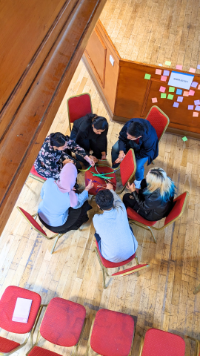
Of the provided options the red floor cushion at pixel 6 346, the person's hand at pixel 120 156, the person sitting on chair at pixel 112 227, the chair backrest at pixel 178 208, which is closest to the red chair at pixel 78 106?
the person's hand at pixel 120 156

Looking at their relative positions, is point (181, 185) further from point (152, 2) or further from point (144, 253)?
point (152, 2)

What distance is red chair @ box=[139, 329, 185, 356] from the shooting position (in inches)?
87.1

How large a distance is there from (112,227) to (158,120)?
1739 mm

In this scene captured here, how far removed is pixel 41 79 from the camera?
51 cm

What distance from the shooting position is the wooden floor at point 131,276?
2.87 metres

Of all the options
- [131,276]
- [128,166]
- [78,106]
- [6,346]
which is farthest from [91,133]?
[6,346]

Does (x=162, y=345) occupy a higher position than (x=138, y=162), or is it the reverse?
(x=138, y=162)

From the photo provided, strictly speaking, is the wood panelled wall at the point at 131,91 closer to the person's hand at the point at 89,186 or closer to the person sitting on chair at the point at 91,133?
the person sitting on chair at the point at 91,133

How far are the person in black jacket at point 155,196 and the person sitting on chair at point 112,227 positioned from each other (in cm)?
37

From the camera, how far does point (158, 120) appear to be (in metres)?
3.17

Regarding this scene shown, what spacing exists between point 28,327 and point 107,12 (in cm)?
444

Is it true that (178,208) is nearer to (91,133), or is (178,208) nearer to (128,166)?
(128,166)

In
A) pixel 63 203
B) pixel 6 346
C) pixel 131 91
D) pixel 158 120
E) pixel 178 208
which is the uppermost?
pixel 131 91

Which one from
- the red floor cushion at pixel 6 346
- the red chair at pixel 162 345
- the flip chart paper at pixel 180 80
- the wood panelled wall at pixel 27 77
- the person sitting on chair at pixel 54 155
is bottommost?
the red floor cushion at pixel 6 346
